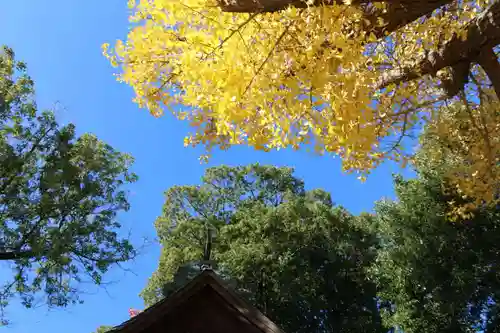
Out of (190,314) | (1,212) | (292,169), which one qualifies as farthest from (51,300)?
(292,169)

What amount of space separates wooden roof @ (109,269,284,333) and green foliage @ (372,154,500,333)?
317 inches

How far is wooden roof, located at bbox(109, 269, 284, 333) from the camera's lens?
23.0 ft

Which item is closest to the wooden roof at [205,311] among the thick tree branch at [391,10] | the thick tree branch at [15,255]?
the thick tree branch at [391,10]

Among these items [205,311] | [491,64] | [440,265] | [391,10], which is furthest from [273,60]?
[440,265]

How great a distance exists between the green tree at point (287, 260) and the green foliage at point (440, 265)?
3627 mm

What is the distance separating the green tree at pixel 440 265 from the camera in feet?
43.7

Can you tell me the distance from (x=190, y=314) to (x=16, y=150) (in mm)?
8530

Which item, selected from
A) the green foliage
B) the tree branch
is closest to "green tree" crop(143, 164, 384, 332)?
the green foliage

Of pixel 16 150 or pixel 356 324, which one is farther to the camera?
pixel 356 324

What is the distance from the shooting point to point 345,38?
2.21 metres

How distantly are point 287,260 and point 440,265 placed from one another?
588 centimetres

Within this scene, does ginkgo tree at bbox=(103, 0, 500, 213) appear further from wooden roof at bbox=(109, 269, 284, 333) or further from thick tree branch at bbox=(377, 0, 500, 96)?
wooden roof at bbox=(109, 269, 284, 333)

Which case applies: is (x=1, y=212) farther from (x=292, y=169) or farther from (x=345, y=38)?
(x=292, y=169)

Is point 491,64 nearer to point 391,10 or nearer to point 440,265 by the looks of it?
point 391,10
